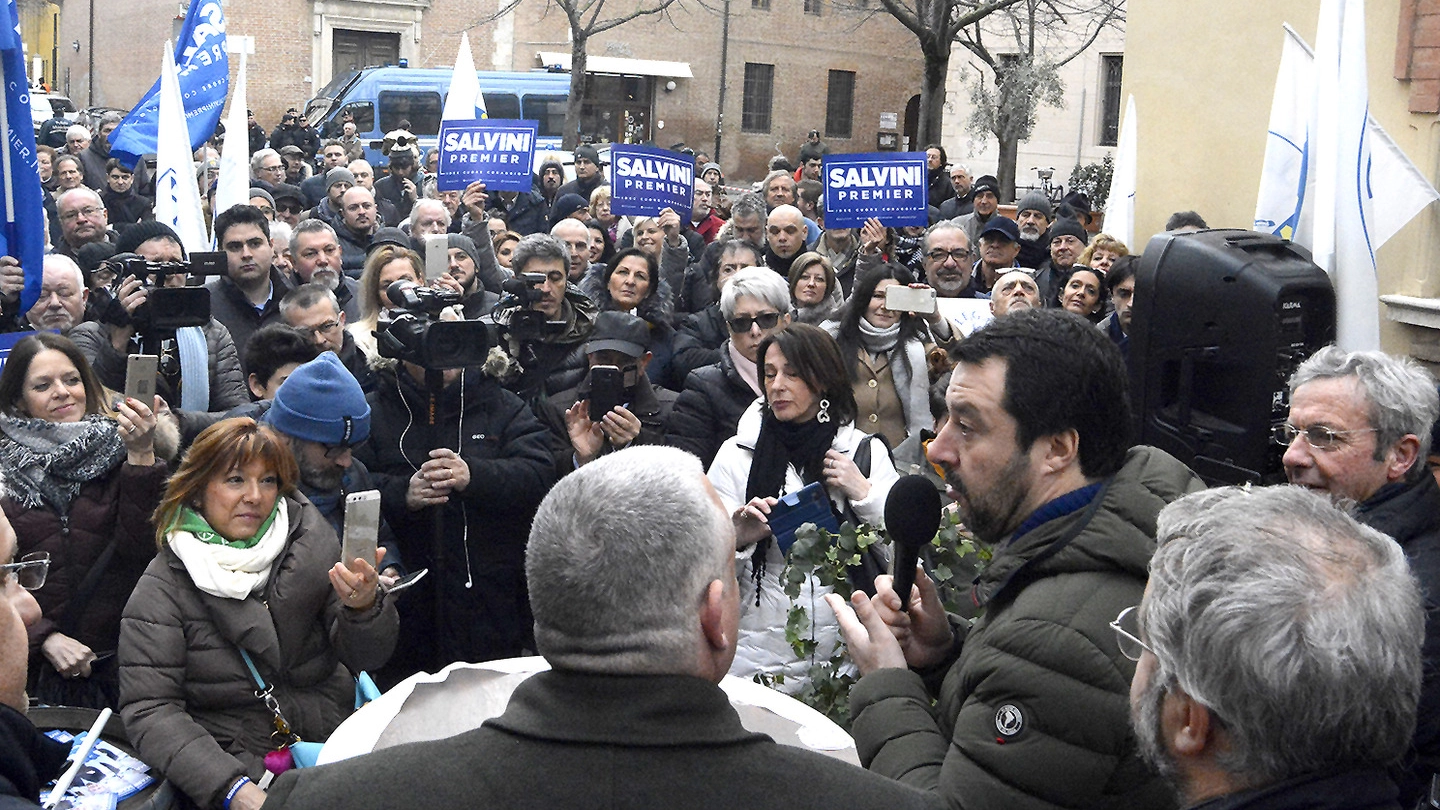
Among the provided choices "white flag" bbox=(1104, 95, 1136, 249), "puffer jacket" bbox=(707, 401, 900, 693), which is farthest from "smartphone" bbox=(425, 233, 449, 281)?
"white flag" bbox=(1104, 95, 1136, 249)

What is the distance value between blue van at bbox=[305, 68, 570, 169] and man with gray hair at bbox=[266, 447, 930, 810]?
25071mm

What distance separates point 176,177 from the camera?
26.7ft

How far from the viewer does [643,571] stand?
175cm

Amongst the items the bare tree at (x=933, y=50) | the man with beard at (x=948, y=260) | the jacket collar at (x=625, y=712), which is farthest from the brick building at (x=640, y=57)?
Answer: the jacket collar at (x=625, y=712)

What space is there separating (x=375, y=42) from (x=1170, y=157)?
2947cm

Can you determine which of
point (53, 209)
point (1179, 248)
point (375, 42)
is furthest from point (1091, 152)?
point (1179, 248)

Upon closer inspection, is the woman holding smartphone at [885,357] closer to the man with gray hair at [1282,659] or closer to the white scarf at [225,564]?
the white scarf at [225,564]

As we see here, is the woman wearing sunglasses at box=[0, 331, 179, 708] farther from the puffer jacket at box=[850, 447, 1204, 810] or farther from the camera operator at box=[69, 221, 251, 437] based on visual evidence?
the puffer jacket at box=[850, 447, 1204, 810]

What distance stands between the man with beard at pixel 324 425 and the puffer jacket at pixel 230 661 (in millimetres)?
503

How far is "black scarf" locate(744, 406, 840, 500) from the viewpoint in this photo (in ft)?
13.9

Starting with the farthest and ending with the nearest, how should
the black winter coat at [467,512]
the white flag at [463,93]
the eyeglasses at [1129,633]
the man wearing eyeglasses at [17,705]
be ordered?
the white flag at [463,93] < the black winter coat at [467,512] < the man wearing eyeglasses at [17,705] < the eyeglasses at [1129,633]

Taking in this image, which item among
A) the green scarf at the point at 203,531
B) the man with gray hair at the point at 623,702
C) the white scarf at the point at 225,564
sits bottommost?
the white scarf at the point at 225,564

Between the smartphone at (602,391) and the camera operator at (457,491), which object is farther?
the smartphone at (602,391)

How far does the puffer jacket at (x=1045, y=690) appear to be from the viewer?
210cm
